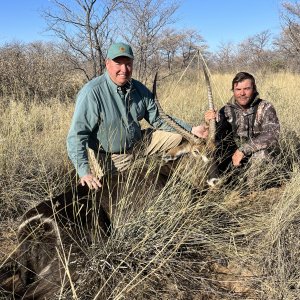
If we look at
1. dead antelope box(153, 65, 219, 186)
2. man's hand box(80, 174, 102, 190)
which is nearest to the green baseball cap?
dead antelope box(153, 65, 219, 186)

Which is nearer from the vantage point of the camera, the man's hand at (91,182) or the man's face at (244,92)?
the man's hand at (91,182)

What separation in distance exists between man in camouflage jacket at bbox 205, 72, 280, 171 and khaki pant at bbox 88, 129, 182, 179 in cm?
64

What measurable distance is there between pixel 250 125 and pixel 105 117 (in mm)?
2084

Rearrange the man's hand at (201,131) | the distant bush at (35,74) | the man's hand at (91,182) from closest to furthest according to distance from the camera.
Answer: the man's hand at (91,182) < the man's hand at (201,131) < the distant bush at (35,74)

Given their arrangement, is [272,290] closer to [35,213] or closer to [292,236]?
[292,236]

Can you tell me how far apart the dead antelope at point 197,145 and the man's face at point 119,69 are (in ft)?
1.13

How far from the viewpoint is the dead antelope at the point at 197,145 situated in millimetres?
4227

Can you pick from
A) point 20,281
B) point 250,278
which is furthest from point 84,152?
point 250,278

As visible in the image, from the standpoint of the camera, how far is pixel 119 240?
2916mm

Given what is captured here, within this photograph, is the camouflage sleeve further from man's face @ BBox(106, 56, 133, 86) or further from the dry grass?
man's face @ BBox(106, 56, 133, 86)

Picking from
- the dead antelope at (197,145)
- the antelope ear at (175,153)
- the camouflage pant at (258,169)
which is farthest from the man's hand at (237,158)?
the antelope ear at (175,153)

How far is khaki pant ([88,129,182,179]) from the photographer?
4.29 m

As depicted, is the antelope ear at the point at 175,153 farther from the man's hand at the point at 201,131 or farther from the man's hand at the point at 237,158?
the man's hand at the point at 237,158

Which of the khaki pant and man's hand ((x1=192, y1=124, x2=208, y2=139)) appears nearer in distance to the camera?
the khaki pant
